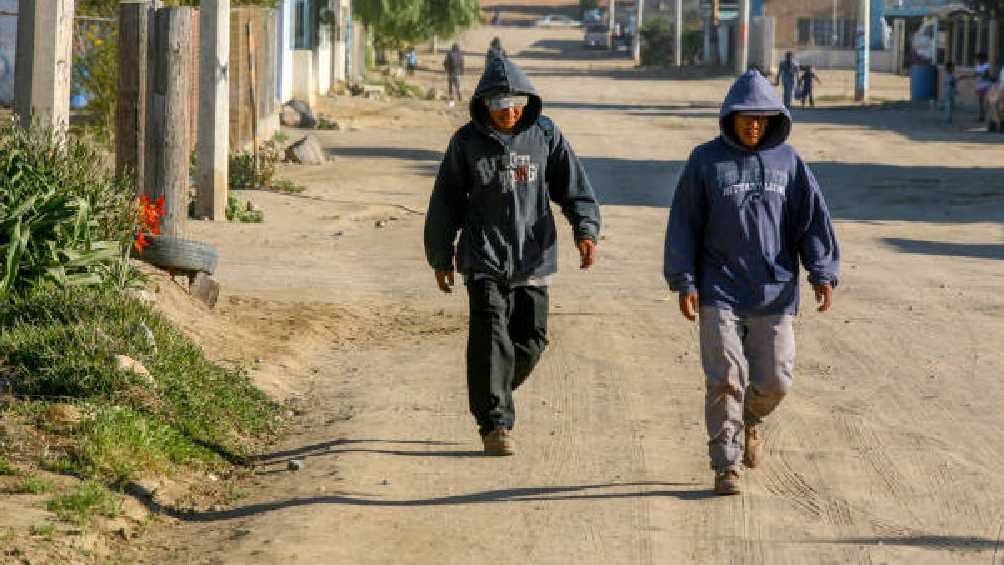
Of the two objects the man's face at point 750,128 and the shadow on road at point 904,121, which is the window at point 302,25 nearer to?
the shadow on road at point 904,121

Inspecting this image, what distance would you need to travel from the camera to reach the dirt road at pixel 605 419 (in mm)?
6625

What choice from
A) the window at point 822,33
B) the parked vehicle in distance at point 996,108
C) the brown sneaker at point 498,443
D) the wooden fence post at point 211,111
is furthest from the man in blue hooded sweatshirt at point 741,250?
the window at point 822,33

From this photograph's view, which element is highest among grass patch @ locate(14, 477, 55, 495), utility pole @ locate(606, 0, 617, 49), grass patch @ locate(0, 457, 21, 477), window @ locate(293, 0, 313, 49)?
utility pole @ locate(606, 0, 617, 49)

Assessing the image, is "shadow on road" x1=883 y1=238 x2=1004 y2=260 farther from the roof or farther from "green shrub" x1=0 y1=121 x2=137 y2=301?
the roof

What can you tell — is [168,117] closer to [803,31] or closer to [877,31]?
[877,31]

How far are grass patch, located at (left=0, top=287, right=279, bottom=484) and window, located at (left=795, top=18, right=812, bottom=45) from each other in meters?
75.5

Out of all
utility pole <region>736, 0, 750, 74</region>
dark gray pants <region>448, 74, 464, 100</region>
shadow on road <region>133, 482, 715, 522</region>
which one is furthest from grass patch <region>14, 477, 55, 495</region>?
utility pole <region>736, 0, 750, 74</region>

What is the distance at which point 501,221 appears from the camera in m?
7.77

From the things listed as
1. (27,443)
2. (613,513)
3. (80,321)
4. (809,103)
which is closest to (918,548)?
(613,513)

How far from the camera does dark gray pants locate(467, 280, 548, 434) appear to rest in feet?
25.6

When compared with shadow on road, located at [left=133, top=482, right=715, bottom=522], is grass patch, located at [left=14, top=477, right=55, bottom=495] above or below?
above

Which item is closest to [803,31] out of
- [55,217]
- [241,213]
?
[241,213]

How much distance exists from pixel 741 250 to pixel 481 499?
1.45 meters

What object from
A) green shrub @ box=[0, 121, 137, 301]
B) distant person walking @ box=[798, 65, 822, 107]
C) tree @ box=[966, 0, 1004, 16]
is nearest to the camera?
green shrub @ box=[0, 121, 137, 301]
